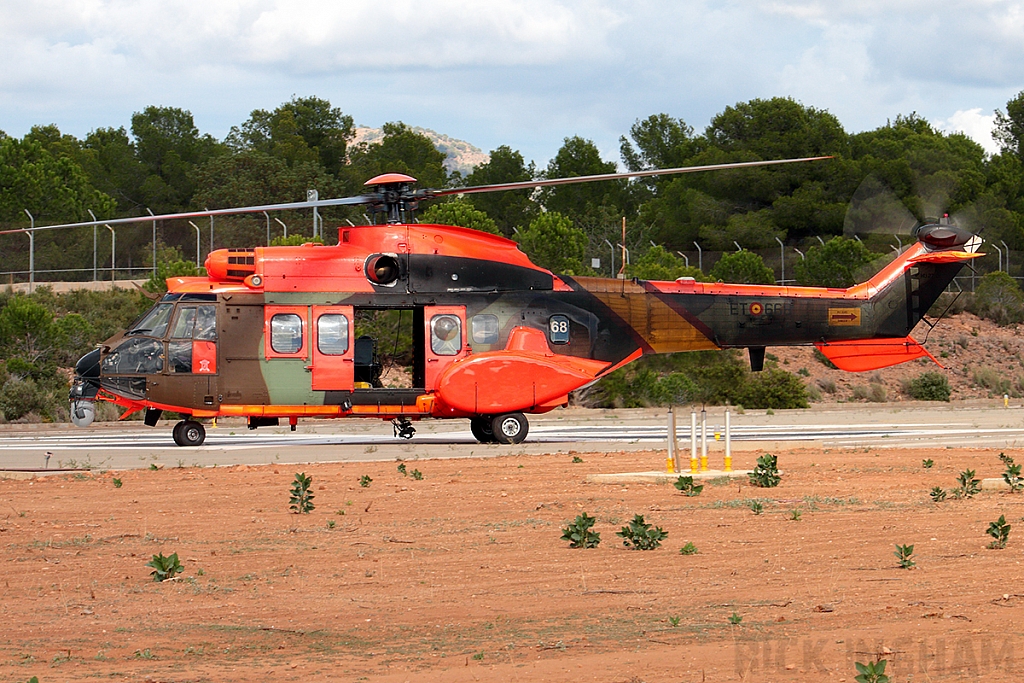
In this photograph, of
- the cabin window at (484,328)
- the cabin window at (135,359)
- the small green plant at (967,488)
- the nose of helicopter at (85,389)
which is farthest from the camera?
the cabin window at (484,328)

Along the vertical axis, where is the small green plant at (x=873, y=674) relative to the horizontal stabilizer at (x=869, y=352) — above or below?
below

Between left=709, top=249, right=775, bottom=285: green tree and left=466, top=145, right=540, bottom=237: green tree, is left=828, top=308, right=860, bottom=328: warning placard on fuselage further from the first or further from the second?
left=466, top=145, right=540, bottom=237: green tree

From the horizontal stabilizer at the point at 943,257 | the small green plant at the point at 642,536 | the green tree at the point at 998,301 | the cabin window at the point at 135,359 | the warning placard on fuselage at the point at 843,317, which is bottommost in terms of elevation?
the small green plant at the point at 642,536

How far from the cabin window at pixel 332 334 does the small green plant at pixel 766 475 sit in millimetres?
8984

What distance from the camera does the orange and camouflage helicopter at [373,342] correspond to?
71.7ft

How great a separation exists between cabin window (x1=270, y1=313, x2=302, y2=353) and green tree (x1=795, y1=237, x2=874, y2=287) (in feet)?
138

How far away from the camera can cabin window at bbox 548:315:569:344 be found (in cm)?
2364

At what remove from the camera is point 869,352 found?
26297 millimetres

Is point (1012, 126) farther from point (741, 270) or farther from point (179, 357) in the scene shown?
point (179, 357)

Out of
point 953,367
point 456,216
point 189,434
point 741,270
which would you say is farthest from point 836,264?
point 189,434

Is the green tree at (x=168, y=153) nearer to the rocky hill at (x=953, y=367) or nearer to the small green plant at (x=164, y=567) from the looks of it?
the rocky hill at (x=953, y=367)

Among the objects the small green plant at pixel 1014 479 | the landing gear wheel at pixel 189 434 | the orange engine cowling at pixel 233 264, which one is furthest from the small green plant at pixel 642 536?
the landing gear wheel at pixel 189 434

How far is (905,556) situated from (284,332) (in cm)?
1424

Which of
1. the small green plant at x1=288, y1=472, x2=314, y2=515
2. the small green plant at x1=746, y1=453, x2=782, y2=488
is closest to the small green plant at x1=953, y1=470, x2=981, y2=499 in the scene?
the small green plant at x1=746, y1=453, x2=782, y2=488
